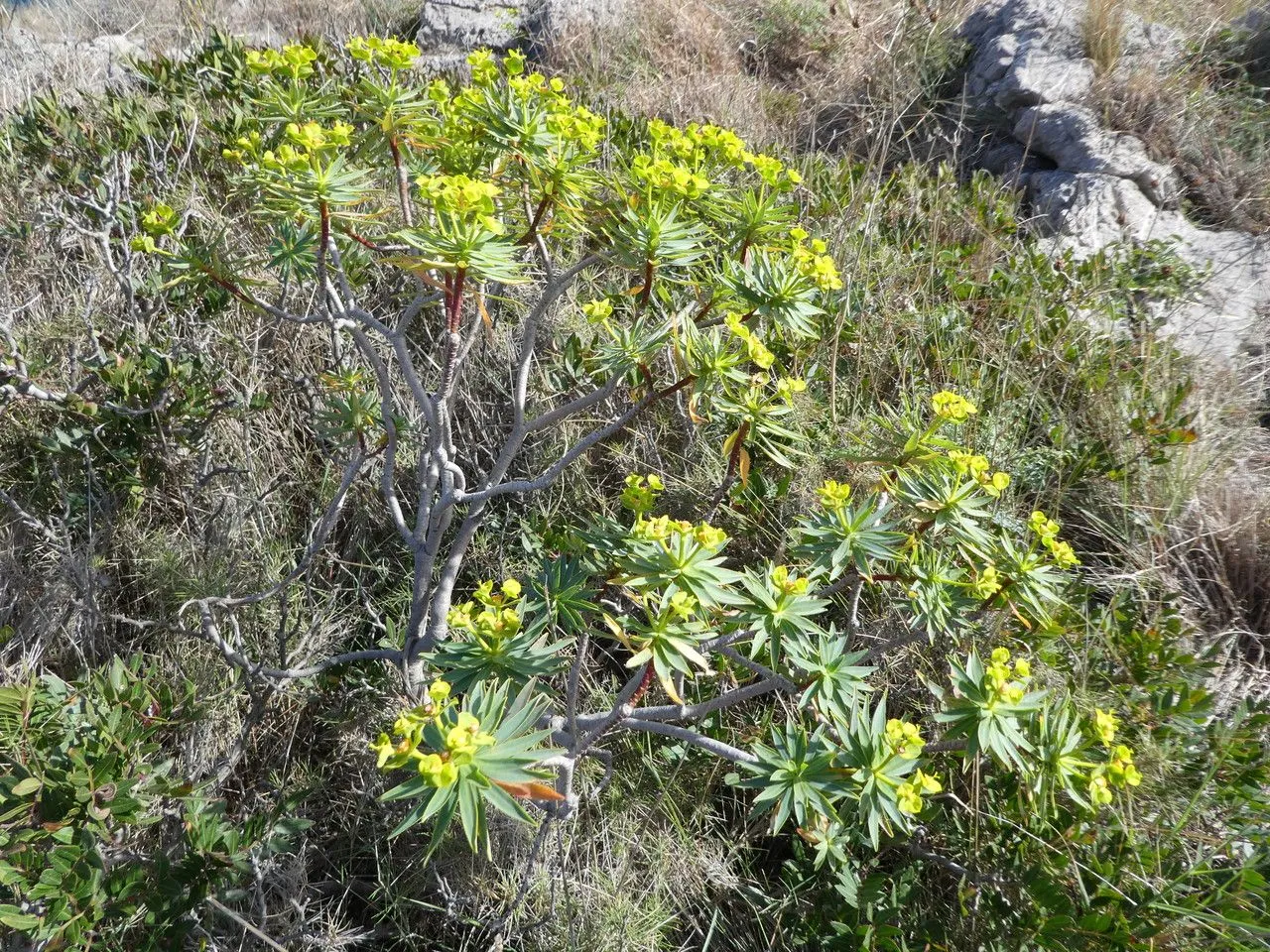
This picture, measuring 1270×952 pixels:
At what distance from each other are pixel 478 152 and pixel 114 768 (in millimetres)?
1314

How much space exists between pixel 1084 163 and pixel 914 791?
348cm

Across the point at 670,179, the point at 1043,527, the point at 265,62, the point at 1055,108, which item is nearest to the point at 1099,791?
the point at 1043,527

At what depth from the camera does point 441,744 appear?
3.53 ft

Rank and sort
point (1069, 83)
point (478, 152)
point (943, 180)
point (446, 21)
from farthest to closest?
point (446, 21)
point (1069, 83)
point (943, 180)
point (478, 152)

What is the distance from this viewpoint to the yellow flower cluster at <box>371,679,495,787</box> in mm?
1015

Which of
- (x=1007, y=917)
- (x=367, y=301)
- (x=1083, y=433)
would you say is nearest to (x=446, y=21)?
(x=367, y=301)

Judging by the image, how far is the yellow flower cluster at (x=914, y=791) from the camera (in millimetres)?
1235

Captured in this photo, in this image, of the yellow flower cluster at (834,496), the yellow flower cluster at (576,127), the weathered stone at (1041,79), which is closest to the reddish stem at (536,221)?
the yellow flower cluster at (576,127)

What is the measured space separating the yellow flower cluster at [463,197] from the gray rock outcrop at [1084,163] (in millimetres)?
2535

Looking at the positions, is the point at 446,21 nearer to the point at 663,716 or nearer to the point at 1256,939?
the point at 663,716

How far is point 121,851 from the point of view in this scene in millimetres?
1556

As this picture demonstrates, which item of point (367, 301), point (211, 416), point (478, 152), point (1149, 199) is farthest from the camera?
point (1149, 199)

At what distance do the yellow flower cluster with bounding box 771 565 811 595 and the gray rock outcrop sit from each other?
2.19 meters

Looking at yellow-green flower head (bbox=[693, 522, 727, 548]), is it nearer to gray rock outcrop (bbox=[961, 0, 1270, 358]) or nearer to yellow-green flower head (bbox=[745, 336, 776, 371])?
yellow-green flower head (bbox=[745, 336, 776, 371])
